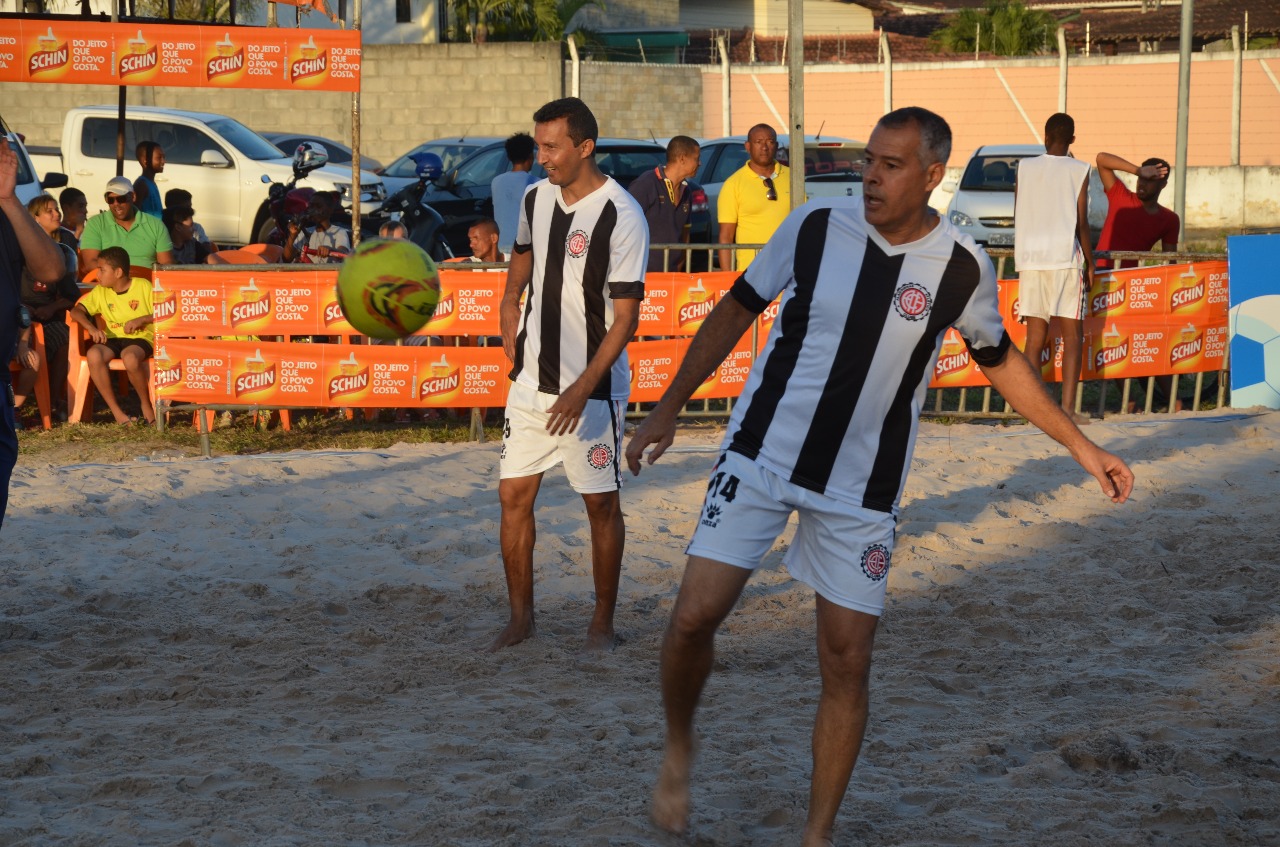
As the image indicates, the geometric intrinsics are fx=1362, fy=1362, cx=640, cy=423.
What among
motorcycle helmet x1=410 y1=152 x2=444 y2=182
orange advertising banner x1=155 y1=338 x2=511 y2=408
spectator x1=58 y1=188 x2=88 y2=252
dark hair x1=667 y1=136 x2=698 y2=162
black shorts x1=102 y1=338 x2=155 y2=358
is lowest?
orange advertising banner x1=155 y1=338 x2=511 y2=408

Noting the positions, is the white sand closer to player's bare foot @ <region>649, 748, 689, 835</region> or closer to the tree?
player's bare foot @ <region>649, 748, 689, 835</region>

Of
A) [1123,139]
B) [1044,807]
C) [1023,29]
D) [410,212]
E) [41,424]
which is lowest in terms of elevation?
[1044,807]

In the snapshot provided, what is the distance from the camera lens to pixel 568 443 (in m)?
5.66

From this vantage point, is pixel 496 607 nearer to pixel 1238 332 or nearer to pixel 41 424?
pixel 41 424

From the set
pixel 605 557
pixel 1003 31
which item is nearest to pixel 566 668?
pixel 605 557

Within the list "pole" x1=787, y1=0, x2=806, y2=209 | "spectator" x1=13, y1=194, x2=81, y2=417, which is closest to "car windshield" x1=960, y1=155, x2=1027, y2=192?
"pole" x1=787, y1=0, x2=806, y2=209

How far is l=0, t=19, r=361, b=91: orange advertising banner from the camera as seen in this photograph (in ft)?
35.6

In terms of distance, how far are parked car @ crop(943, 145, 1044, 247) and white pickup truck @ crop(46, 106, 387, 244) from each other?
27.0 ft

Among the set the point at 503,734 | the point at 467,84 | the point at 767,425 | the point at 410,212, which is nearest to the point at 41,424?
the point at 410,212

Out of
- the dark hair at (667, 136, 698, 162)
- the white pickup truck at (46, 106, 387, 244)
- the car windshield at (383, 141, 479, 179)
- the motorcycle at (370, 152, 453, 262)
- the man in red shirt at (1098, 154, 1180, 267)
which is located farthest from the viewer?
the car windshield at (383, 141, 479, 179)

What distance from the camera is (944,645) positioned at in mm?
5812

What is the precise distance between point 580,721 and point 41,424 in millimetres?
7086

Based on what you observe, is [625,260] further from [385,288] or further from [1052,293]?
[1052,293]

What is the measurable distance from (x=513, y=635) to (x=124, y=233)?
265 inches
